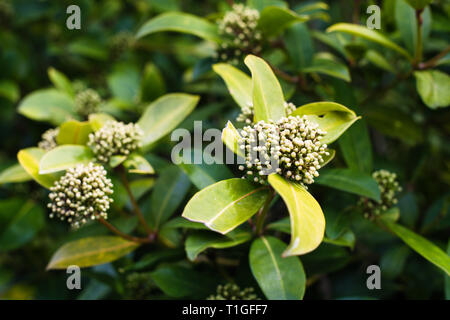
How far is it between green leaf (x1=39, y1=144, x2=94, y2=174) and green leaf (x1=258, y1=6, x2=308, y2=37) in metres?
1.07

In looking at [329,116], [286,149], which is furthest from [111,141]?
[329,116]

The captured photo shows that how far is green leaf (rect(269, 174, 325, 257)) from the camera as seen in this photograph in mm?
1232

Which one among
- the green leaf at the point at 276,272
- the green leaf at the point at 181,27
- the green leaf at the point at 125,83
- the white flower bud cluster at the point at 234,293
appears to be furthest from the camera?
the green leaf at the point at 125,83

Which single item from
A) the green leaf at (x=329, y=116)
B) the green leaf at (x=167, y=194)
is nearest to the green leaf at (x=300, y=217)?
the green leaf at (x=329, y=116)

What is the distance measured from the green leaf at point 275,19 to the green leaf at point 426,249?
1084mm

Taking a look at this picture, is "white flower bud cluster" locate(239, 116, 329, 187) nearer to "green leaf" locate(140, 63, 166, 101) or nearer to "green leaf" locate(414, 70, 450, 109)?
"green leaf" locate(414, 70, 450, 109)

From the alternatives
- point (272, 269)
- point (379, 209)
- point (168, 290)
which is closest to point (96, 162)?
point (168, 290)

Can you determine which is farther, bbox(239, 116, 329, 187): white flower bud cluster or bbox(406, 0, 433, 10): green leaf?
bbox(406, 0, 433, 10): green leaf

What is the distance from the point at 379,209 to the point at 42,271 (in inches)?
94.8

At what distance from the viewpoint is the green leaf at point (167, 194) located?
213 cm

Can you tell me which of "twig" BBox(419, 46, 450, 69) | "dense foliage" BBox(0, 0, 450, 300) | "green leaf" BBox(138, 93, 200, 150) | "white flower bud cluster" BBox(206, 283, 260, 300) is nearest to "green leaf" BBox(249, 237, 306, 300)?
"dense foliage" BBox(0, 0, 450, 300)

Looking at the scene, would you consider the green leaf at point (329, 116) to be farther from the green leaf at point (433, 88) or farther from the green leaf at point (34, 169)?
the green leaf at point (34, 169)

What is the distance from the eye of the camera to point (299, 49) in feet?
7.59

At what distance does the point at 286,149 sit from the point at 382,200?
0.82 metres
